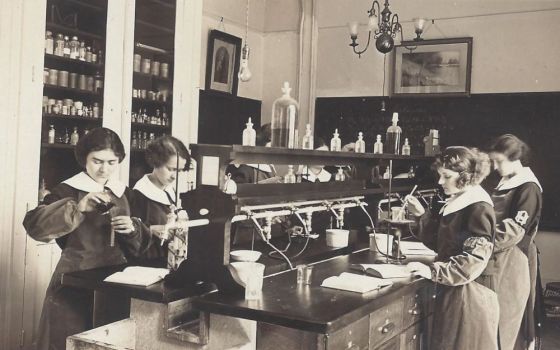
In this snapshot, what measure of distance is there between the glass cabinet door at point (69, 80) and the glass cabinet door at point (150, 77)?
34 centimetres

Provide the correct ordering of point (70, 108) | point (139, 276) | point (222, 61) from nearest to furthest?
point (139, 276) → point (70, 108) → point (222, 61)

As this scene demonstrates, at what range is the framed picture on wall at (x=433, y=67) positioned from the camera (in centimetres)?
652

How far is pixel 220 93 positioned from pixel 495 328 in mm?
4486

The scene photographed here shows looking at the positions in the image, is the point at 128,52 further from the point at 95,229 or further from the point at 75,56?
the point at 95,229

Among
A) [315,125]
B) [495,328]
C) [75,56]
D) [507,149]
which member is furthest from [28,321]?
[315,125]

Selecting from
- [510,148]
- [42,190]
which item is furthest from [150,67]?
[510,148]

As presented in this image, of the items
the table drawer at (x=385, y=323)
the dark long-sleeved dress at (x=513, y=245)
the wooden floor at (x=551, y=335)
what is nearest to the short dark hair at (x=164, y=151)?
the table drawer at (x=385, y=323)

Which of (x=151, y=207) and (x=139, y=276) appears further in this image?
(x=151, y=207)

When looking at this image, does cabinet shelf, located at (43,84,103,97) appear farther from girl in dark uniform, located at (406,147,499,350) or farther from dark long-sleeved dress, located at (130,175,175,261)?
girl in dark uniform, located at (406,147,499,350)

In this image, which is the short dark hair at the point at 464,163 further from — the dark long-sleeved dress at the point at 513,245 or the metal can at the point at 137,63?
the metal can at the point at 137,63

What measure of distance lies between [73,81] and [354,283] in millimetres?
2734

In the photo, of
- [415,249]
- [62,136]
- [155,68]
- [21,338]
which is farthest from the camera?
[155,68]

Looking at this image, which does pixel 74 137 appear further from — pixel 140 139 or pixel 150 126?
pixel 150 126

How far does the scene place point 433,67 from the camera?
6.68m
